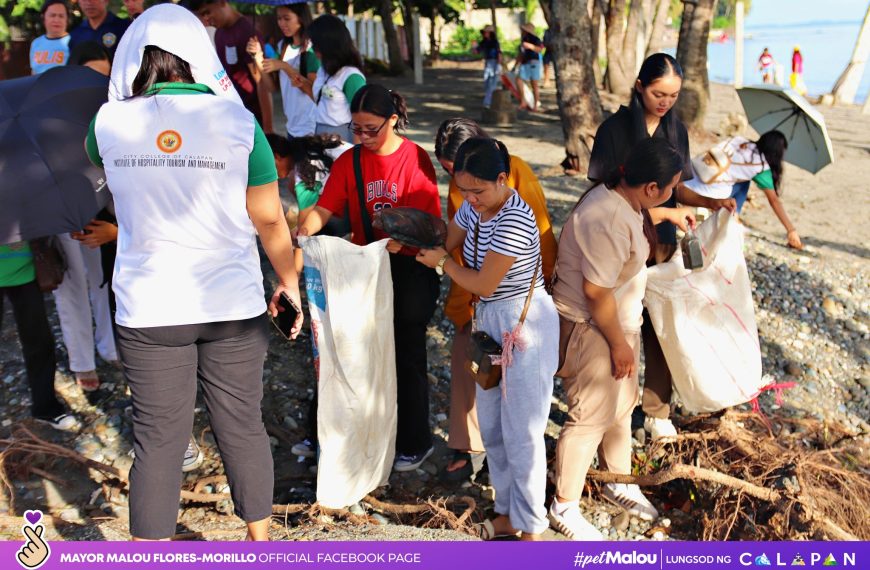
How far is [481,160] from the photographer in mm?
2564

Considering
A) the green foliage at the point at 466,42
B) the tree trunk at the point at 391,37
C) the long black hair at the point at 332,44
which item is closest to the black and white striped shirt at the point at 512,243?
the long black hair at the point at 332,44

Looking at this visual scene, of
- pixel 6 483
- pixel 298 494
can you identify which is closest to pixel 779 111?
pixel 298 494

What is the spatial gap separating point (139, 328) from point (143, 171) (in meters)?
0.47

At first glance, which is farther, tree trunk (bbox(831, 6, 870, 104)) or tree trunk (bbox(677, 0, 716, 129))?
tree trunk (bbox(831, 6, 870, 104))

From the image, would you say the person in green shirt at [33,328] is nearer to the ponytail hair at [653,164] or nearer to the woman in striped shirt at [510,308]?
the woman in striped shirt at [510,308]

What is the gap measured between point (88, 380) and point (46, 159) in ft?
4.90

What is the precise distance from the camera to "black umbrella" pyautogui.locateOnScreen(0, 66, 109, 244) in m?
2.88

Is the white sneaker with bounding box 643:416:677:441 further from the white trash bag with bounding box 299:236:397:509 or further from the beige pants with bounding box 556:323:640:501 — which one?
the white trash bag with bounding box 299:236:397:509

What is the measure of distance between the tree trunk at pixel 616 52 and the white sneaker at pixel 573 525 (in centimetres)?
1320

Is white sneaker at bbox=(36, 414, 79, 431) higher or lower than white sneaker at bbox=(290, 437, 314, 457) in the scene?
higher

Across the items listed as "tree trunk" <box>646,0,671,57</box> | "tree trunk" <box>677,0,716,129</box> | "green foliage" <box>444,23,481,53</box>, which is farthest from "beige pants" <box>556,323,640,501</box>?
"green foliage" <box>444,23,481,53</box>

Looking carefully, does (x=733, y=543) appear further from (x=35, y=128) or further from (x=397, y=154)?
(x=35, y=128)

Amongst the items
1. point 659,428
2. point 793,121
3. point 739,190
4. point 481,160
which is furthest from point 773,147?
point 481,160

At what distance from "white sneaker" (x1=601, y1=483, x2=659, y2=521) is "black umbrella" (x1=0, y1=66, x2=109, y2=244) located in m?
2.46
